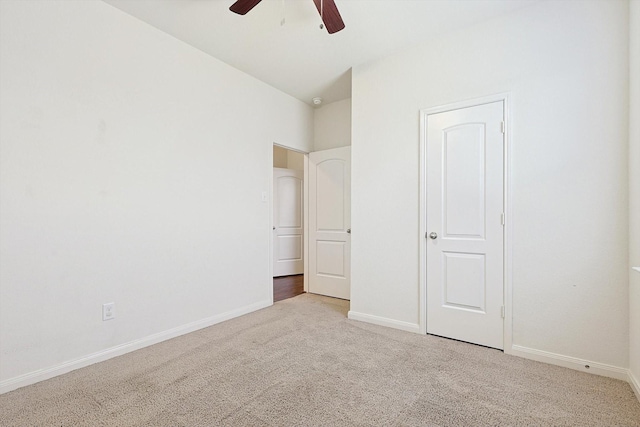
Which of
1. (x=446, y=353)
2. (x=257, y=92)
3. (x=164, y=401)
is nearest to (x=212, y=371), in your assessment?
(x=164, y=401)

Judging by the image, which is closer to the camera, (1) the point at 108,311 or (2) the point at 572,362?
(2) the point at 572,362

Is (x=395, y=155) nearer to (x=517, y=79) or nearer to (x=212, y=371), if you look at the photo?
(x=517, y=79)

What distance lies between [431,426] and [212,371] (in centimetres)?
142

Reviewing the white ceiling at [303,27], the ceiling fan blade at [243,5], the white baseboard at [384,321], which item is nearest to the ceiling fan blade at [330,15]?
the white ceiling at [303,27]

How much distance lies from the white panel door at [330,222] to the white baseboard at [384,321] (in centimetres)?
82

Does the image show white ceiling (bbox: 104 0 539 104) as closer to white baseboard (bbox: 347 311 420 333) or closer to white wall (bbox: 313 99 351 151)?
white wall (bbox: 313 99 351 151)

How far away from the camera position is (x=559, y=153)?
223 cm

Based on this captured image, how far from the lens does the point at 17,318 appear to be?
6.37ft

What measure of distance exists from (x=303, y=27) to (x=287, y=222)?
361 cm

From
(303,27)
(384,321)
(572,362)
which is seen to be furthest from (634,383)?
(303,27)

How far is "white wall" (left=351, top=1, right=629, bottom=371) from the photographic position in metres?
2.07

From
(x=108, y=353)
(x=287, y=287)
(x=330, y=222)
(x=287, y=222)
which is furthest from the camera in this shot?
(x=287, y=222)

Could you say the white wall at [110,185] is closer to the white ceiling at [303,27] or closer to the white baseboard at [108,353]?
the white baseboard at [108,353]

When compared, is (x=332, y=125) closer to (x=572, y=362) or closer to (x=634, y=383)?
(x=572, y=362)
